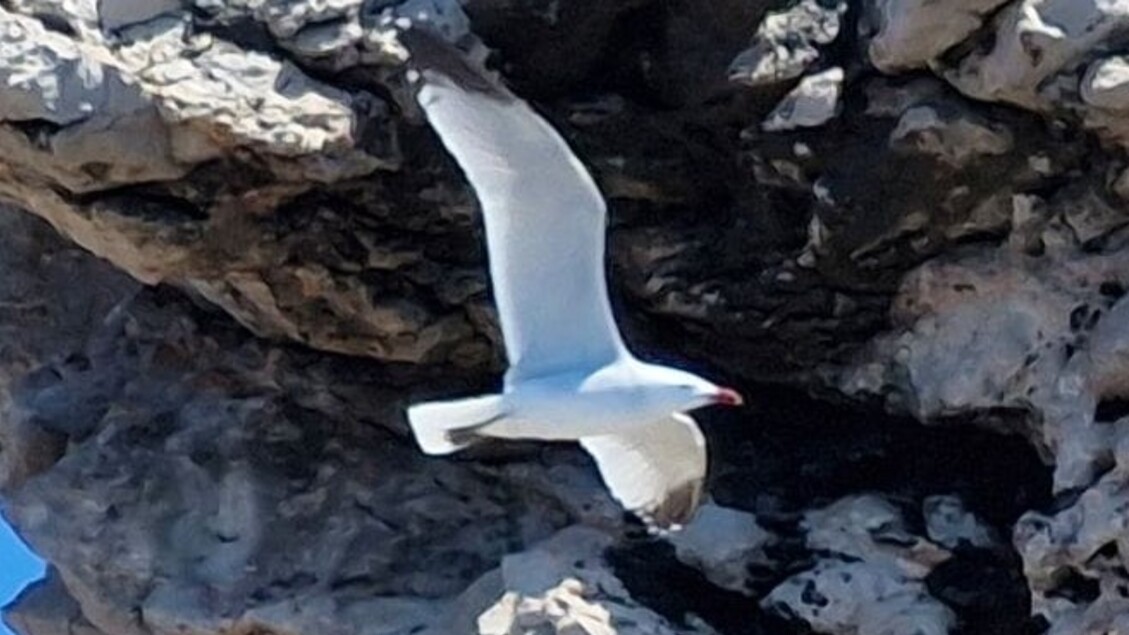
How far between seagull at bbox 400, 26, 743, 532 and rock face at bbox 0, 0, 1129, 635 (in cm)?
24

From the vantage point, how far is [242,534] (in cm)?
477

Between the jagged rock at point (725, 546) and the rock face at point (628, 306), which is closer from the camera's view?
the rock face at point (628, 306)

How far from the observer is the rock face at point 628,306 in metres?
4.22

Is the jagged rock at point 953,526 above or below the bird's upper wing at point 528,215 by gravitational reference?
below

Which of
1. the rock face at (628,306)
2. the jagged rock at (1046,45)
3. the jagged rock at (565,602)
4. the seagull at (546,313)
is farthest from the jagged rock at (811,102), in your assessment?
the jagged rock at (565,602)

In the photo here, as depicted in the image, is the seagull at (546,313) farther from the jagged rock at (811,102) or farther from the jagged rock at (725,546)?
the jagged rock at (811,102)

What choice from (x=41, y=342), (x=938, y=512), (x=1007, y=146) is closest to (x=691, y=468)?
(x=938, y=512)

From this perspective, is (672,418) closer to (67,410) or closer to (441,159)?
(441,159)

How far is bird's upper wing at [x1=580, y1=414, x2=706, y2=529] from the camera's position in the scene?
4.30 m

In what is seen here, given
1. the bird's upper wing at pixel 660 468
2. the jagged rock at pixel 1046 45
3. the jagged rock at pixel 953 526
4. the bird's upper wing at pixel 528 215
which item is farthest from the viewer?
the jagged rock at pixel 953 526

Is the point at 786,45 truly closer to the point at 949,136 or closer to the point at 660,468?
the point at 949,136

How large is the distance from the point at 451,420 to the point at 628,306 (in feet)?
2.11

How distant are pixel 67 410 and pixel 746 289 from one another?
1296 mm

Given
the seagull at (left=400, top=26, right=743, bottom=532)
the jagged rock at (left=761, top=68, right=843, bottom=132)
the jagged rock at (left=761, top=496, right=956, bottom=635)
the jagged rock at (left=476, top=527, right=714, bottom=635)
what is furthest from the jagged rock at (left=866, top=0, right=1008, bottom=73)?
the jagged rock at (left=476, top=527, right=714, bottom=635)
